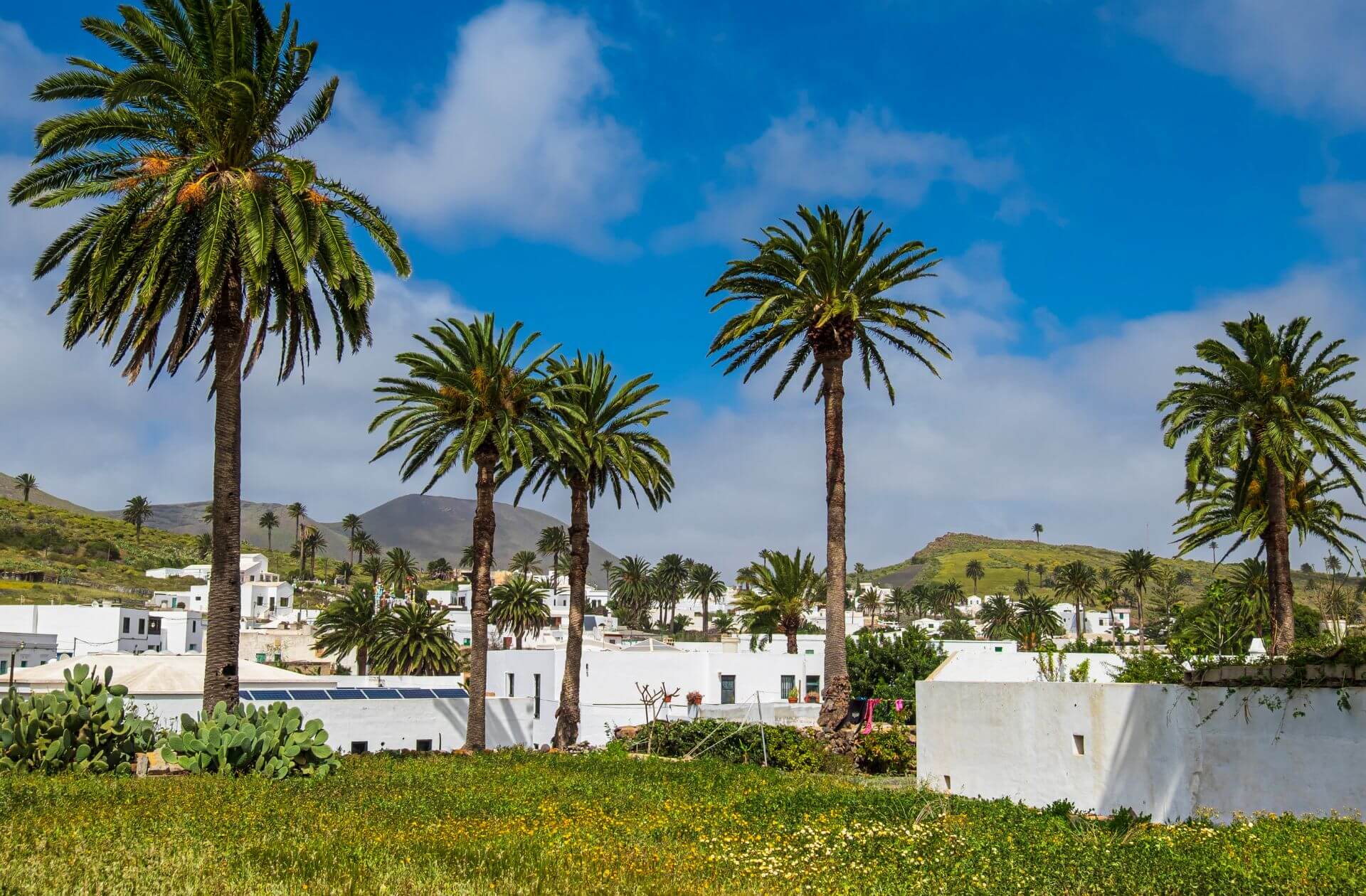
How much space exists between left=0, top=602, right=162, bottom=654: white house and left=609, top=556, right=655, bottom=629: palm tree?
2731 inches

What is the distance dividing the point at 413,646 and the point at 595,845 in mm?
65029

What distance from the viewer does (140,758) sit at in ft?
65.0

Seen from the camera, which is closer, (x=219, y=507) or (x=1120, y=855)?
(x=1120, y=855)

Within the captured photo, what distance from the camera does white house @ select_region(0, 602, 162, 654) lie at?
250 feet

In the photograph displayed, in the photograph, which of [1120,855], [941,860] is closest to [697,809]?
[941,860]

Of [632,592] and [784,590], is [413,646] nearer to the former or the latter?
[784,590]

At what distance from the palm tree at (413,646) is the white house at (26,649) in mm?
20686

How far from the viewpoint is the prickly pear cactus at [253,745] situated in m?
19.1

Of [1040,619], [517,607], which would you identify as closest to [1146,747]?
[517,607]

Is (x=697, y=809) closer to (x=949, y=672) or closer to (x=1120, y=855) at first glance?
(x=1120, y=855)

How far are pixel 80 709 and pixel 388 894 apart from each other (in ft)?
43.8

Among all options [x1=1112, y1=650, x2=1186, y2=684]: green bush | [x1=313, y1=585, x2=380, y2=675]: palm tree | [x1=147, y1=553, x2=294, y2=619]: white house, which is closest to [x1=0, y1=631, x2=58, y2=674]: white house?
[x1=313, y1=585, x2=380, y2=675]: palm tree

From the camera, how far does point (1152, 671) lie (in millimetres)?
20859

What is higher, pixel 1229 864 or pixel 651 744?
pixel 1229 864
